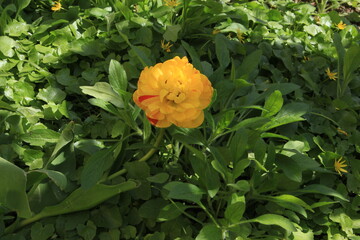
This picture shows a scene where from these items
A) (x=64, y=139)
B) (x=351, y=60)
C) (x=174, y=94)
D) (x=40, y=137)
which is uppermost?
(x=174, y=94)

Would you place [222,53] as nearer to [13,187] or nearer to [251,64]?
[251,64]

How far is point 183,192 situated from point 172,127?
0.72ft

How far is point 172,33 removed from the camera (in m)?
2.11

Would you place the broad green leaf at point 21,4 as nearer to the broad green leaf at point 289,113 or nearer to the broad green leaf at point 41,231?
the broad green leaf at point 41,231

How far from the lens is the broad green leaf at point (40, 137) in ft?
5.47

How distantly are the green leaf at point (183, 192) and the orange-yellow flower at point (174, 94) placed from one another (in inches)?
8.9

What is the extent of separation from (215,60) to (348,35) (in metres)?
0.87

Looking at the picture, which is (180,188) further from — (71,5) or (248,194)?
(71,5)

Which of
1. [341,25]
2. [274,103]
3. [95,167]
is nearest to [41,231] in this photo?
[95,167]

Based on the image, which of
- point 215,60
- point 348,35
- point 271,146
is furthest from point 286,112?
point 348,35

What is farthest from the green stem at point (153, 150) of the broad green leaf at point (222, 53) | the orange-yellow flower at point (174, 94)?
the broad green leaf at point (222, 53)

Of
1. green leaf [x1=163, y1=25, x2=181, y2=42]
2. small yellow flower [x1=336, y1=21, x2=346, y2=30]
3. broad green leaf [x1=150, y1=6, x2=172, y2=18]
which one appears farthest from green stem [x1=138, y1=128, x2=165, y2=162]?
small yellow flower [x1=336, y1=21, x2=346, y2=30]

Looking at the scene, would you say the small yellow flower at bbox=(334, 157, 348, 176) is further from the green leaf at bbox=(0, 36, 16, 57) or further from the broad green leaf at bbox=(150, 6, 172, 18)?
the green leaf at bbox=(0, 36, 16, 57)

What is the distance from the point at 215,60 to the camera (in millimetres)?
2240
